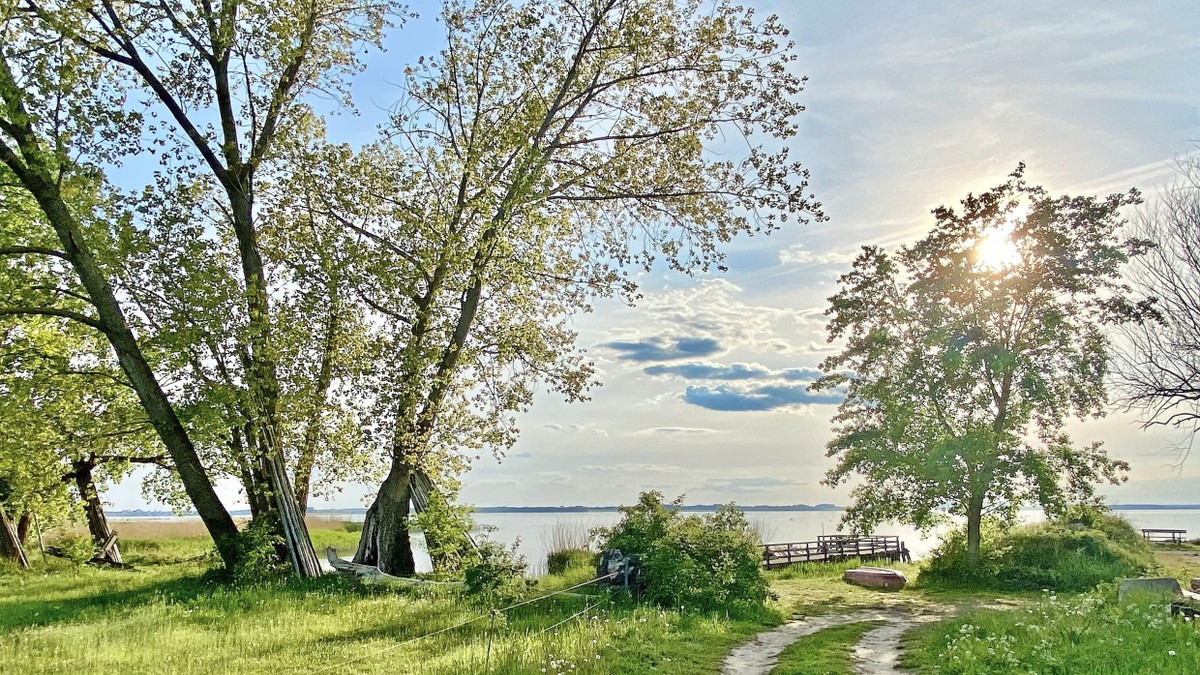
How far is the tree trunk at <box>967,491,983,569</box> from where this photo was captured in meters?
19.3

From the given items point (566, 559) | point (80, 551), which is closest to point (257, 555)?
point (80, 551)

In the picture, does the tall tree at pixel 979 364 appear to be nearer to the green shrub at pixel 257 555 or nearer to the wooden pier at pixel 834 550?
the wooden pier at pixel 834 550

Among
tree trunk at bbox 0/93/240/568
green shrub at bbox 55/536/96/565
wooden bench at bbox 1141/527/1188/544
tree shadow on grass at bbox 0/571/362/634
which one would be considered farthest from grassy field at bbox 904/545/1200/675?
wooden bench at bbox 1141/527/1188/544

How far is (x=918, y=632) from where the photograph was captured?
1172cm

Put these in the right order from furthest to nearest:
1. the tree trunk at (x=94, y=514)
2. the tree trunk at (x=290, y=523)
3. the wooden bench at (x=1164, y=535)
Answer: the wooden bench at (x=1164, y=535) < the tree trunk at (x=94, y=514) < the tree trunk at (x=290, y=523)

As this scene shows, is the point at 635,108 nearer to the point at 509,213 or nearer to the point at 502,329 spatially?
the point at 509,213

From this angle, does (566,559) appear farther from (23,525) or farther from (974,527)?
(23,525)

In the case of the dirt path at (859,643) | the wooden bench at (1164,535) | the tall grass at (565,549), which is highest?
the tall grass at (565,549)

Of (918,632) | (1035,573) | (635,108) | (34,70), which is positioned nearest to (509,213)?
(635,108)

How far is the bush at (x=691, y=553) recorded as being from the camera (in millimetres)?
13094

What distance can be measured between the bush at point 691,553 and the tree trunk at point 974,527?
7.61 meters

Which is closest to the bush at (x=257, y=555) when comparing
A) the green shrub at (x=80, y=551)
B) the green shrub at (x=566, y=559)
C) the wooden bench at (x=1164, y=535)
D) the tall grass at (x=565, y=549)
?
the green shrub at (x=80, y=551)

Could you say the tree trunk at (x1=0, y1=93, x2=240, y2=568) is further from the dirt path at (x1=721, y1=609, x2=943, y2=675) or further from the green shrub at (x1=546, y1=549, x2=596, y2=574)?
the dirt path at (x1=721, y1=609, x2=943, y2=675)

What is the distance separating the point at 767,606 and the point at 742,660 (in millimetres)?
4382
